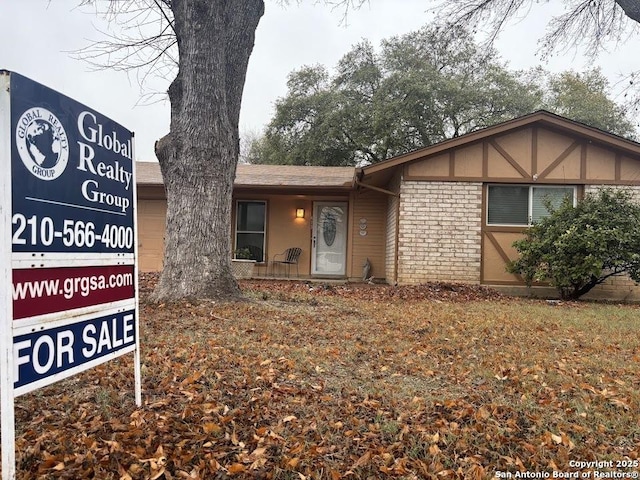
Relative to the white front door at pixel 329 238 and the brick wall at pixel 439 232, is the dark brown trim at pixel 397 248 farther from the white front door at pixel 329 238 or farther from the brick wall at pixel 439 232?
the white front door at pixel 329 238

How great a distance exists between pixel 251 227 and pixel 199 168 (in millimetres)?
6535

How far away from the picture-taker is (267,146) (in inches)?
928

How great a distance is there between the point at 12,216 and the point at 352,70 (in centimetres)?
2335

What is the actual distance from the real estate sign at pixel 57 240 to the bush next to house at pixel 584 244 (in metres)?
8.07

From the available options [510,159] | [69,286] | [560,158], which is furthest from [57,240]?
[560,158]

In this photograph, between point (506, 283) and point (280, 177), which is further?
point (280, 177)

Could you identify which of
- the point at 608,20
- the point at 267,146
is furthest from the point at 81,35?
the point at 267,146

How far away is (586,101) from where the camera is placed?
21938 mm

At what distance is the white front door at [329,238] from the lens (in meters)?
12.1

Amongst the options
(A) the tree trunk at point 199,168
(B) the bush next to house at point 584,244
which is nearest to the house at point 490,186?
(B) the bush next to house at point 584,244

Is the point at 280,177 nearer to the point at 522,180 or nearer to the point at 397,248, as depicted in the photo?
the point at 397,248

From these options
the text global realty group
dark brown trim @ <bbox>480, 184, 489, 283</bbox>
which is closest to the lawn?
the text global realty group

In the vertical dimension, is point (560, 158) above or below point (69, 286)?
above

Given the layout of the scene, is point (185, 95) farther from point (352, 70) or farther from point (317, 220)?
point (352, 70)
